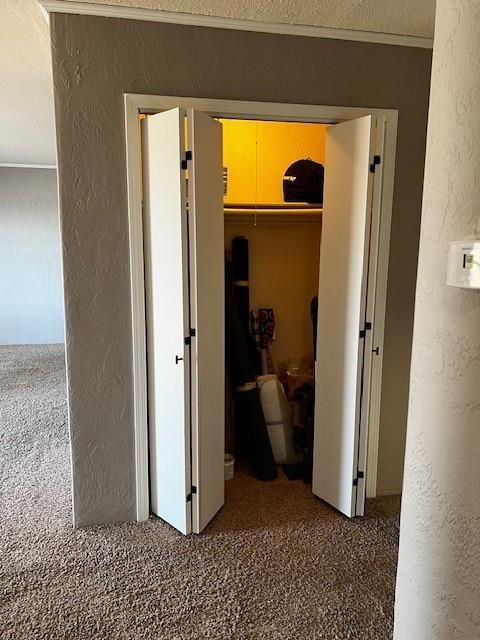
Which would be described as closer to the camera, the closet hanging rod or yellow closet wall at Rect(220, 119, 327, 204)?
the closet hanging rod

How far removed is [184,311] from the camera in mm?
2277

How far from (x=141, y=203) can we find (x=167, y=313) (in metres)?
0.55

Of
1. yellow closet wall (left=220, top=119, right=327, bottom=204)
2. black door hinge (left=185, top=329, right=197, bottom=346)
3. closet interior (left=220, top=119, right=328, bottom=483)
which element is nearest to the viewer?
black door hinge (left=185, top=329, right=197, bottom=346)

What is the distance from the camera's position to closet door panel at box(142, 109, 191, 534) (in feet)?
7.26

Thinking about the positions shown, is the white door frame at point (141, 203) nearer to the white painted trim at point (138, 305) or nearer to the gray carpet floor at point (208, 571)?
the white painted trim at point (138, 305)

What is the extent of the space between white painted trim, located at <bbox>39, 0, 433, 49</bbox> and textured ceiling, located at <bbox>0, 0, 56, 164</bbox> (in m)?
0.18

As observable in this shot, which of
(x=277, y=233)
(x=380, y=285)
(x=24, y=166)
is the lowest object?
(x=380, y=285)

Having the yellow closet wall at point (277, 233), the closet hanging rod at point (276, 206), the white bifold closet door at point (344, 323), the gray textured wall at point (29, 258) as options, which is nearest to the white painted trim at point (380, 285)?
the white bifold closet door at point (344, 323)

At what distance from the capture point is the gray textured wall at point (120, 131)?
2.22 metres

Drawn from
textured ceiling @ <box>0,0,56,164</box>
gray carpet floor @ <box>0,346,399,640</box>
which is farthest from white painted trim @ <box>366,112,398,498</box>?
textured ceiling @ <box>0,0,56,164</box>

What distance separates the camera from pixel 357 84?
2.46m

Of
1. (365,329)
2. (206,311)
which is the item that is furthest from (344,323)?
(206,311)

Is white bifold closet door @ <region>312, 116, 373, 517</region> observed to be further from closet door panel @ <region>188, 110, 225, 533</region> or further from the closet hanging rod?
the closet hanging rod

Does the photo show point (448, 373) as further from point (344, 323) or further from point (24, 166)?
point (24, 166)
